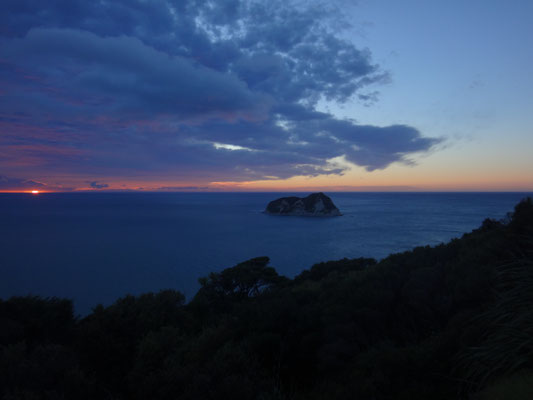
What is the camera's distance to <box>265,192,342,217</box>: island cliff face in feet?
298

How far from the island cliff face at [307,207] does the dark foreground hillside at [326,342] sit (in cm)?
7912

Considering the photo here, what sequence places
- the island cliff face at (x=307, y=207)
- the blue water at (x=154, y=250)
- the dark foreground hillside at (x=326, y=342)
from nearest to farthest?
the dark foreground hillside at (x=326, y=342)
the blue water at (x=154, y=250)
the island cliff face at (x=307, y=207)

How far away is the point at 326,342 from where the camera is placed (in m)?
7.01

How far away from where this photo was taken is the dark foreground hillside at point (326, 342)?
428cm

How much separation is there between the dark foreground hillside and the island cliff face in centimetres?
7912

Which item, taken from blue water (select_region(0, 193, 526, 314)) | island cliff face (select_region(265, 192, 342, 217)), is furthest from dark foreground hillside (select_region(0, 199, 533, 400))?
island cliff face (select_region(265, 192, 342, 217))

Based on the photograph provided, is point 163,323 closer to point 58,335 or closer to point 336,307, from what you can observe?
point 58,335

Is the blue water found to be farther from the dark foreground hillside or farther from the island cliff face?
the island cliff face

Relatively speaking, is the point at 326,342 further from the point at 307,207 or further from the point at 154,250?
the point at 307,207

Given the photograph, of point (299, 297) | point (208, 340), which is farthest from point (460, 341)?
point (299, 297)

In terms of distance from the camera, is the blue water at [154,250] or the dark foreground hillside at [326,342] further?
the blue water at [154,250]

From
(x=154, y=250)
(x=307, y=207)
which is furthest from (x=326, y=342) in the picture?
(x=307, y=207)

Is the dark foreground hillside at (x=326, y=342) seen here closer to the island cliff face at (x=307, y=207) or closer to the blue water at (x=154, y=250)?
the blue water at (x=154, y=250)

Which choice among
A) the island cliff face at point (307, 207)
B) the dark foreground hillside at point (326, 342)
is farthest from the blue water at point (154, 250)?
the island cliff face at point (307, 207)
